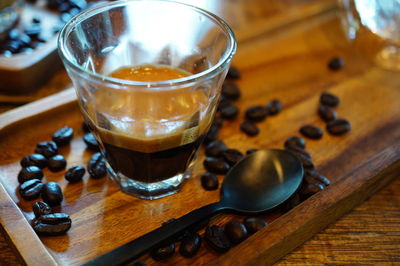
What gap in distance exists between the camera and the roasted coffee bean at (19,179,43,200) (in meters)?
1.12

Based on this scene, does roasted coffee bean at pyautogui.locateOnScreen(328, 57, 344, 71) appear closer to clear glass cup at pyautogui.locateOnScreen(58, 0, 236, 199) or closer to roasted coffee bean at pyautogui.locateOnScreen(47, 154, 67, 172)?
clear glass cup at pyautogui.locateOnScreen(58, 0, 236, 199)

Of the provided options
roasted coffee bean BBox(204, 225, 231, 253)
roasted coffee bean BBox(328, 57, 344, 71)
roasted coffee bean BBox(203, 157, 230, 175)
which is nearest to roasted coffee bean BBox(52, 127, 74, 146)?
roasted coffee bean BBox(203, 157, 230, 175)

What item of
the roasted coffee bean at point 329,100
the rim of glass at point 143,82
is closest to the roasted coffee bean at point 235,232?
the rim of glass at point 143,82

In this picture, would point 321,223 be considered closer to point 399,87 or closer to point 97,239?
point 97,239

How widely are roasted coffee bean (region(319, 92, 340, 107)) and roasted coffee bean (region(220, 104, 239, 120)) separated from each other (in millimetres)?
303

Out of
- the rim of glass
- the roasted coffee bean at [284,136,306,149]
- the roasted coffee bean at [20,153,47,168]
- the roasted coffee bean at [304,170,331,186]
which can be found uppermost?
the rim of glass

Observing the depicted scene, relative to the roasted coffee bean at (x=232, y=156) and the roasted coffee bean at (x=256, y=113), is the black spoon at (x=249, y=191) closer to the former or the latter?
the roasted coffee bean at (x=232, y=156)

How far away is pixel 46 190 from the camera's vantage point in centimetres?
111

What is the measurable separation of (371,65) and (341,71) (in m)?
0.13

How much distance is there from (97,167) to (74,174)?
64 mm

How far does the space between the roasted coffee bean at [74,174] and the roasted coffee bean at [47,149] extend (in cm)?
9

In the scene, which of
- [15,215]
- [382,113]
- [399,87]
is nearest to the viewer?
[15,215]

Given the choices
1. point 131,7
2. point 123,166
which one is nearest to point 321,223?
point 123,166

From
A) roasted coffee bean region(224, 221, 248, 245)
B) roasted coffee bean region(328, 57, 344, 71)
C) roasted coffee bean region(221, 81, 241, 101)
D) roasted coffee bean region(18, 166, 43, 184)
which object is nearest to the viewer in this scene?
roasted coffee bean region(224, 221, 248, 245)
